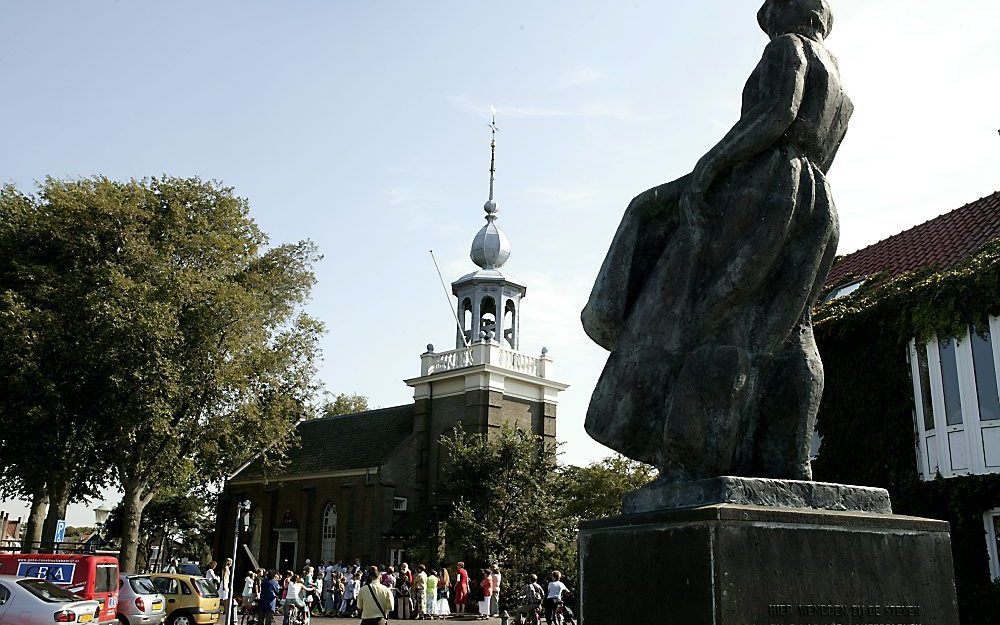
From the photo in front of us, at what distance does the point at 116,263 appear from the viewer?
1070 inches

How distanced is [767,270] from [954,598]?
1691mm

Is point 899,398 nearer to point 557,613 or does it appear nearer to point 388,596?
point 557,613

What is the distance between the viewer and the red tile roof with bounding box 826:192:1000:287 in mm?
22391

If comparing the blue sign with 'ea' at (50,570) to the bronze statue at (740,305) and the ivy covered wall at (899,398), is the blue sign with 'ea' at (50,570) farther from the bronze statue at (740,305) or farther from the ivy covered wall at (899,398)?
the bronze statue at (740,305)

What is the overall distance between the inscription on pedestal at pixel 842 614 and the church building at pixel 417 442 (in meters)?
36.6

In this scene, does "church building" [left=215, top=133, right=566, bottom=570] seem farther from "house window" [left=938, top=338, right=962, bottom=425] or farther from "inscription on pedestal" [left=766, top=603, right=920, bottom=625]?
"inscription on pedestal" [left=766, top=603, right=920, bottom=625]

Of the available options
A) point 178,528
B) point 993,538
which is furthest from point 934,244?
point 178,528

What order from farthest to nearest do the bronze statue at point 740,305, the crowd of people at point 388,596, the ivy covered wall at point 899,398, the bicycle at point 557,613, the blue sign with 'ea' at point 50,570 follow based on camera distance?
the crowd of people at point 388,596, the bicycle at point 557,613, the blue sign with 'ea' at point 50,570, the ivy covered wall at point 899,398, the bronze statue at point 740,305

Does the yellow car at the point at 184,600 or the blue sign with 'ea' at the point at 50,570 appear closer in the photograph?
the blue sign with 'ea' at the point at 50,570

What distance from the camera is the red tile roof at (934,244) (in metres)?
22.4

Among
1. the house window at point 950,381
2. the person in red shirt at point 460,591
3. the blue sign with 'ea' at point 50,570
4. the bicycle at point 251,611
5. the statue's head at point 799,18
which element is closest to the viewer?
the statue's head at point 799,18

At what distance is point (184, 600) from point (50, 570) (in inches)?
216


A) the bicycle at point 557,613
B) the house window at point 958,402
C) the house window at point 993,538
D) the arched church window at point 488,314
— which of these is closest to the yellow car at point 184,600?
the bicycle at point 557,613

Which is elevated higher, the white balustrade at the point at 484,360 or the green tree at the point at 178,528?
the white balustrade at the point at 484,360
